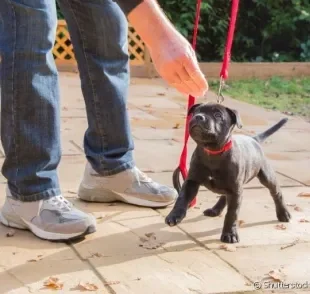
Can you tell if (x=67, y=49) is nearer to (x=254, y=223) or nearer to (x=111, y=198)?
(x=111, y=198)

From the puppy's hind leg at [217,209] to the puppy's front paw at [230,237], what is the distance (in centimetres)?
32

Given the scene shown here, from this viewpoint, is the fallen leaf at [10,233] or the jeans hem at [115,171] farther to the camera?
the jeans hem at [115,171]

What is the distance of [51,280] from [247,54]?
7.03 m

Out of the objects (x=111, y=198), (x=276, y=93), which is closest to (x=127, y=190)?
(x=111, y=198)

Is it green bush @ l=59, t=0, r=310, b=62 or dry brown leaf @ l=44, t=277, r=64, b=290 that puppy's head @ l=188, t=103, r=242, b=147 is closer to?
dry brown leaf @ l=44, t=277, r=64, b=290

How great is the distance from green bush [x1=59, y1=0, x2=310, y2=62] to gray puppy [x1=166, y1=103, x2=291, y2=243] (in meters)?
5.88

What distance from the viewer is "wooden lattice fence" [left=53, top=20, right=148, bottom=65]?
819 cm

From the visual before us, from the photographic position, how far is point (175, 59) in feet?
6.22

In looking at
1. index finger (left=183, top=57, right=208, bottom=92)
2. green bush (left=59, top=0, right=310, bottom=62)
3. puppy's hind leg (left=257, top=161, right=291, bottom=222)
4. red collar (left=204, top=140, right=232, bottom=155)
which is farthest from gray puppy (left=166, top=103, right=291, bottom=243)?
green bush (left=59, top=0, right=310, bottom=62)

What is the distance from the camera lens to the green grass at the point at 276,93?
20.9 feet

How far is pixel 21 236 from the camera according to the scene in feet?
9.17

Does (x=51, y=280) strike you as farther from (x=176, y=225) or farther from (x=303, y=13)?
(x=303, y=13)

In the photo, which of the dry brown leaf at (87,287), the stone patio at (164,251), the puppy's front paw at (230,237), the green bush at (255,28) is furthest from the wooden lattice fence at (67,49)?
the dry brown leaf at (87,287)

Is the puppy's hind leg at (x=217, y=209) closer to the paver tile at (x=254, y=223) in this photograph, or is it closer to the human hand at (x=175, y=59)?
the paver tile at (x=254, y=223)
